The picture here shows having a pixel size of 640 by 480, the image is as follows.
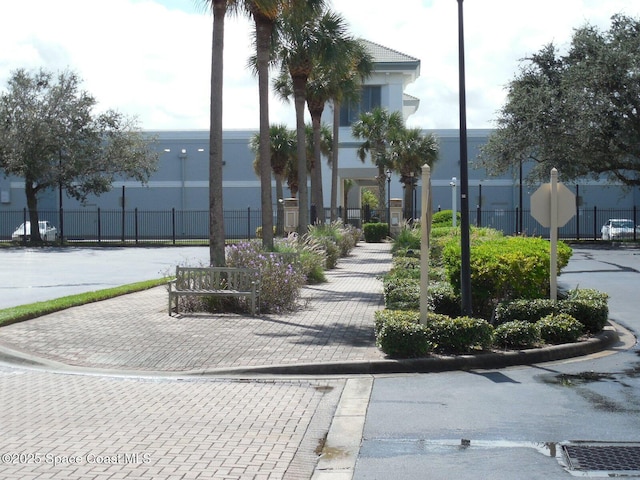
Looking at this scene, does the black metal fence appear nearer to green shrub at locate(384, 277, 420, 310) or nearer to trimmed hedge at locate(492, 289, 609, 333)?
green shrub at locate(384, 277, 420, 310)

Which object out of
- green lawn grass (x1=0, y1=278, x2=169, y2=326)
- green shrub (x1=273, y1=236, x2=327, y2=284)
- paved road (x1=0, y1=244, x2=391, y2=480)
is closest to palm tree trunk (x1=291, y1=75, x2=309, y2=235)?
green shrub (x1=273, y1=236, x2=327, y2=284)

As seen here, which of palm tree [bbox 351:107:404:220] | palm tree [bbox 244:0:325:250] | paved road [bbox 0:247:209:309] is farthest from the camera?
palm tree [bbox 351:107:404:220]

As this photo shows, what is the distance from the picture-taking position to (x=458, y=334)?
1042 centimetres

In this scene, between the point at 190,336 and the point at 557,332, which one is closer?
the point at 557,332

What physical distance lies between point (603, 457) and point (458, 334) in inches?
169

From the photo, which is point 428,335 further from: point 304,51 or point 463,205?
point 304,51

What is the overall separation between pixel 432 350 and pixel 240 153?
152ft

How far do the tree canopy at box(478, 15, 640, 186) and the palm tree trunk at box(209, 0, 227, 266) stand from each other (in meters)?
24.7

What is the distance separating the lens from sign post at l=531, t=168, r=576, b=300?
1284 centimetres

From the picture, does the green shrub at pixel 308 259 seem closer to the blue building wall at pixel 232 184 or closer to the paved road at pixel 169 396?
the paved road at pixel 169 396

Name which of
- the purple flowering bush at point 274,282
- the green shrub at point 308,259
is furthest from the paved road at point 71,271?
the purple flowering bush at point 274,282

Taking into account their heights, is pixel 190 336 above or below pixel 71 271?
above

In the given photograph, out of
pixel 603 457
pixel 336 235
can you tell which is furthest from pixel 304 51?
pixel 603 457

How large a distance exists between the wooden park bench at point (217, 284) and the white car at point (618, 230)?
37.1 meters
